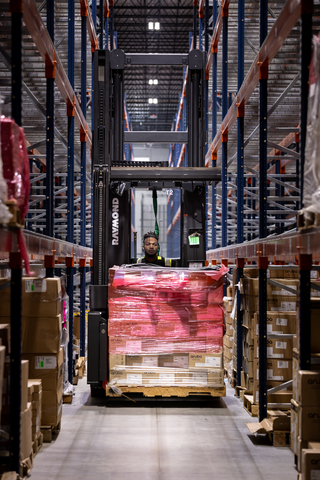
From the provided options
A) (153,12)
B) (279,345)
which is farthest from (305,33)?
(153,12)

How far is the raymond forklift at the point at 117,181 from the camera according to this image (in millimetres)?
5953

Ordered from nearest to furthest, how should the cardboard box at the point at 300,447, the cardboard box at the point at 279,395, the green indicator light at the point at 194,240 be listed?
the cardboard box at the point at 300,447, the cardboard box at the point at 279,395, the green indicator light at the point at 194,240

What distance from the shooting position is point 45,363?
15.0ft

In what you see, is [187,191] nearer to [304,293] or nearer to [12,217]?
[304,293]

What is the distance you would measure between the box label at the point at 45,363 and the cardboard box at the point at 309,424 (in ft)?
7.80

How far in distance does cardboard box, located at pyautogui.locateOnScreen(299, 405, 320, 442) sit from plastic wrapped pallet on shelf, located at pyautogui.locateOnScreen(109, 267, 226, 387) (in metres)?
2.49

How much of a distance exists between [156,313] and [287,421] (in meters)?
1.99

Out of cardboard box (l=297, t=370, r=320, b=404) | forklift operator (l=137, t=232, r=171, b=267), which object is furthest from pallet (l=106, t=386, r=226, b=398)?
cardboard box (l=297, t=370, r=320, b=404)

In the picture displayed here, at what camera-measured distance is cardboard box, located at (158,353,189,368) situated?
227 inches

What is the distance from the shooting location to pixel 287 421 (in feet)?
14.7

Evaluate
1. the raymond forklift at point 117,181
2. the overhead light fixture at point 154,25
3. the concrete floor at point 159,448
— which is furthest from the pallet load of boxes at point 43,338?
the overhead light fixture at point 154,25

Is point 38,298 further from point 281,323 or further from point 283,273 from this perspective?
point 283,273

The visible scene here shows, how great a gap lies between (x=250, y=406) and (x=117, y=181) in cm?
320

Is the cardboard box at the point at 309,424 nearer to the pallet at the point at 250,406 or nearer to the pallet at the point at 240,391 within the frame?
the pallet at the point at 250,406
